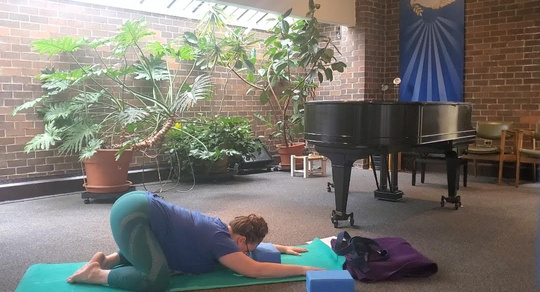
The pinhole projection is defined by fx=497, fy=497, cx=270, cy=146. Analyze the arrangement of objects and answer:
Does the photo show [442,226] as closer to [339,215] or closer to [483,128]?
[339,215]

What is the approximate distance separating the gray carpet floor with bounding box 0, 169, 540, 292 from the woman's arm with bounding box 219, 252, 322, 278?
7 cm

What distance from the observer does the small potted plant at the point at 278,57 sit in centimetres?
644

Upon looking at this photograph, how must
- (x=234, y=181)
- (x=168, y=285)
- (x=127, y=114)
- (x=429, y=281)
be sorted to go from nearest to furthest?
(x=168, y=285) → (x=429, y=281) → (x=127, y=114) → (x=234, y=181)

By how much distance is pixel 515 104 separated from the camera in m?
6.57

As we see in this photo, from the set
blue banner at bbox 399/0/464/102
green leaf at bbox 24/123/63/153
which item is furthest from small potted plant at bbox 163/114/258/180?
blue banner at bbox 399/0/464/102

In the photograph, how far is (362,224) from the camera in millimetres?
4066

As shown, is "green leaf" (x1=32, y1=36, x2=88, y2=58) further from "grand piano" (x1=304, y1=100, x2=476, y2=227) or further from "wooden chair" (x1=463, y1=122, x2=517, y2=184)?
"wooden chair" (x1=463, y1=122, x2=517, y2=184)

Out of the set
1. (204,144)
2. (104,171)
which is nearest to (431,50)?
(204,144)

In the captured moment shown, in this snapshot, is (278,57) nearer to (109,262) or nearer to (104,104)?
(104,104)

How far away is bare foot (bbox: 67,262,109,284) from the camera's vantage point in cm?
258

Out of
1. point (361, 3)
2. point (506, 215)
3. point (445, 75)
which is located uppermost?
point (361, 3)

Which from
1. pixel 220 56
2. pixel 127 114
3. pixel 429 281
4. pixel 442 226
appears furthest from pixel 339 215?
pixel 220 56

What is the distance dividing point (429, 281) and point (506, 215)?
202 cm

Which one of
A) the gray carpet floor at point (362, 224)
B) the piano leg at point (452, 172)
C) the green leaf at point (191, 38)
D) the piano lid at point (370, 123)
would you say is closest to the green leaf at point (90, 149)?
the gray carpet floor at point (362, 224)
